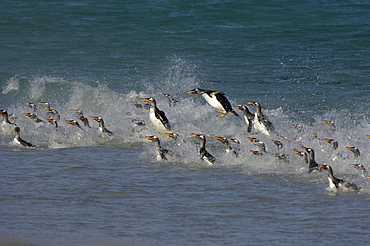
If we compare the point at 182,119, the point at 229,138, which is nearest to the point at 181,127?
the point at 182,119

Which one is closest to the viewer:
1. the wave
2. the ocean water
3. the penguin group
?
the ocean water

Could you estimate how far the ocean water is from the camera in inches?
294

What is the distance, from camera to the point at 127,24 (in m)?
30.3

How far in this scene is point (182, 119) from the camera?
15.1m

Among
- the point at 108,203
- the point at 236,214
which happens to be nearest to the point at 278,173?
the point at 236,214

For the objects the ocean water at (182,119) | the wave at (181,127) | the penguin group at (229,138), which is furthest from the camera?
the wave at (181,127)

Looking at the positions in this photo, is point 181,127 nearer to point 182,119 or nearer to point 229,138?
point 182,119

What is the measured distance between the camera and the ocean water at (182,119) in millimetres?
7457

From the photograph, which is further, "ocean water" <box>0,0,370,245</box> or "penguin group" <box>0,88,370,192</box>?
"penguin group" <box>0,88,370,192</box>

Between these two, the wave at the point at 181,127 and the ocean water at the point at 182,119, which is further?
the wave at the point at 181,127

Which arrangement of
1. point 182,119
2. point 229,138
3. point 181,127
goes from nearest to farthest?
point 229,138 < point 181,127 < point 182,119

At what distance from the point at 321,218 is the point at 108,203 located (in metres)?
2.69

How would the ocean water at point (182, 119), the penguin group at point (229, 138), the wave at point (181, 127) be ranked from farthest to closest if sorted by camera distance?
the wave at point (181, 127) → the penguin group at point (229, 138) → the ocean water at point (182, 119)

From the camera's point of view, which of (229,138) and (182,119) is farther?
(182,119)
